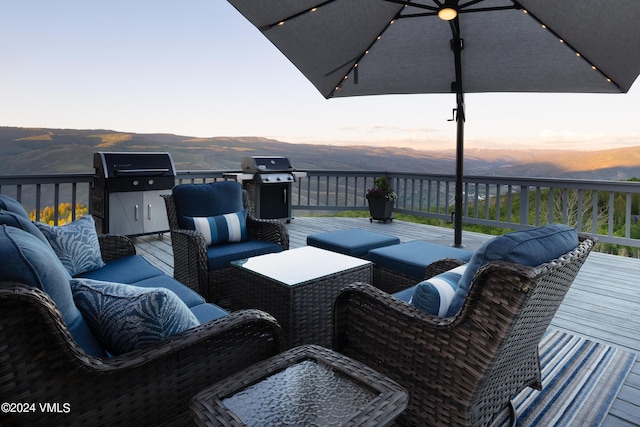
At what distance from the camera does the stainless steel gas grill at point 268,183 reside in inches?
252

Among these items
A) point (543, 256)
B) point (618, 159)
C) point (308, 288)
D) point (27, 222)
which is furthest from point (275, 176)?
point (618, 159)

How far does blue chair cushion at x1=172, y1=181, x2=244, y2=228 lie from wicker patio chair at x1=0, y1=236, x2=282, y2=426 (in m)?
2.04

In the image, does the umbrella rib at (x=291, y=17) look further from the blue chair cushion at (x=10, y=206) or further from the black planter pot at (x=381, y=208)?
the black planter pot at (x=381, y=208)

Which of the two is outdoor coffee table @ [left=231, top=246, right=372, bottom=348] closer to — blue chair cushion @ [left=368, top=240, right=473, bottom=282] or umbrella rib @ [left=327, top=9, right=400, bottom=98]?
blue chair cushion @ [left=368, top=240, right=473, bottom=282]

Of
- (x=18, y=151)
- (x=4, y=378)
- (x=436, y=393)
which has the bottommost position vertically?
(x=436, y=393)

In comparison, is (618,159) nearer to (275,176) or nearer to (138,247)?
(275,176)

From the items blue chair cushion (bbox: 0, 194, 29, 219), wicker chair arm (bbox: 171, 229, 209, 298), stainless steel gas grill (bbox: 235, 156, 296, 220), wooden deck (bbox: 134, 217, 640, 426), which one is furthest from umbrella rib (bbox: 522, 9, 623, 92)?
stainless steel gas grill (bbox: 235, 156, 296, 220)

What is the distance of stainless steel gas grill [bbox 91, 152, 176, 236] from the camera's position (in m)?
5.01

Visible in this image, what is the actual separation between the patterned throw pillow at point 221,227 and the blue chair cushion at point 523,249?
2.20 metres

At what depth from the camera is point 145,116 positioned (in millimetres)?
9359

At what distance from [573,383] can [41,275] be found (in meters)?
2.40

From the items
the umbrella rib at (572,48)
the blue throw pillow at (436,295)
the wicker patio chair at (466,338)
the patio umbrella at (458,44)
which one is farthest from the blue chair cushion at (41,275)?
the umbrella rib at (572,48)

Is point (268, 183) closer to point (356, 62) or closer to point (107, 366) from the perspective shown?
point (356, 62)

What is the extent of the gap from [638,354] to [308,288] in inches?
80.7
